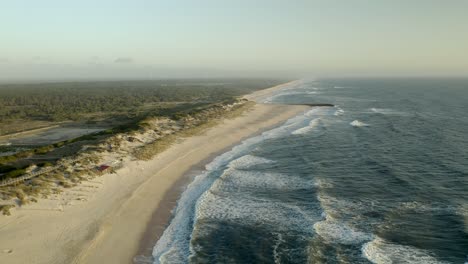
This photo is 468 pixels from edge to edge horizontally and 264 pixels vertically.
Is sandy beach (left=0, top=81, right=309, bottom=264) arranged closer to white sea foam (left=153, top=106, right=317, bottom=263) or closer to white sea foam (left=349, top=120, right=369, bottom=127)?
white sea foam (left=153, top=106, right=317, bottom=263)

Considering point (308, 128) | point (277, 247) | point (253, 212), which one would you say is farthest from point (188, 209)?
point (308, 128)

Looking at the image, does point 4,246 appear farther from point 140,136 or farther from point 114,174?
point 140,136

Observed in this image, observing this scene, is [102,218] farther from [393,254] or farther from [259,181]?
[393,254]

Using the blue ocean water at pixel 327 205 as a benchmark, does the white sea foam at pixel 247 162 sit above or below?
above

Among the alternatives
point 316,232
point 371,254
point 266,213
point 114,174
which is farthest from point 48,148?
point 371,254

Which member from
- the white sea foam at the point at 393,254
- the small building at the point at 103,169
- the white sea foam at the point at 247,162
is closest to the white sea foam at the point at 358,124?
the white sea foam at the point at 247,162

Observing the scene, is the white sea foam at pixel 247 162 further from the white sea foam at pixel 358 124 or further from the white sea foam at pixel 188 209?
the white sea foam at pixel 358 124

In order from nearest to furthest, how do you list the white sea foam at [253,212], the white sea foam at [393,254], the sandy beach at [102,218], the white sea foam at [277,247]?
the white sea foam at [393,254] < the white sea foam at [277,247] < the sandy beach at [102,218] < the white sea foam at [253,212]
